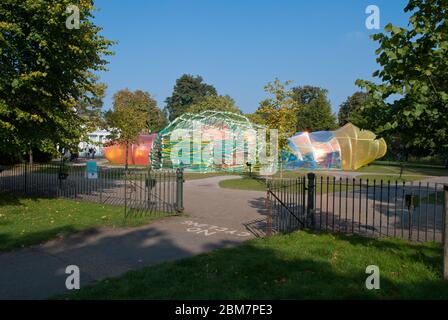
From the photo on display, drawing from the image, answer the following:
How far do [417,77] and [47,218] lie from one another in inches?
382

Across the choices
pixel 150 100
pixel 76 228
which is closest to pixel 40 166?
pixel 76 228

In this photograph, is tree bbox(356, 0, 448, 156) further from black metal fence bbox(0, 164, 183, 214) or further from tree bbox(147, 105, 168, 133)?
tree bbox(147, 105, 168, 133)

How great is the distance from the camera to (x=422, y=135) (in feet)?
19.5

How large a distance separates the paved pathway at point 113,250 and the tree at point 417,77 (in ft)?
14.0

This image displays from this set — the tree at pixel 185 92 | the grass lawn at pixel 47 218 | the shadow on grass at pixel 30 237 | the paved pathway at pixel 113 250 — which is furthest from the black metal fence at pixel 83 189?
the tree at pixel 185 92

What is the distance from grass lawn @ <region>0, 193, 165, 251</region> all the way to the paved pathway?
45 centimetres

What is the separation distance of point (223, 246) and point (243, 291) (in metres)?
3.01

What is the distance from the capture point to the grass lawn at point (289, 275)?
16.4 ft

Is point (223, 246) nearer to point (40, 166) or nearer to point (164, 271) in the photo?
point (164, 271)

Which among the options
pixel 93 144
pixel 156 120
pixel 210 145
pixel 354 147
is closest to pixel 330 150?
pixel 354 147

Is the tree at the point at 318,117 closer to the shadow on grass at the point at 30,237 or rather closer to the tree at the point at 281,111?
the tree at the point at 281,111

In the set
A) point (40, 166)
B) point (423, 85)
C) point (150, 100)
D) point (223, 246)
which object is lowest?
point (223, 246)

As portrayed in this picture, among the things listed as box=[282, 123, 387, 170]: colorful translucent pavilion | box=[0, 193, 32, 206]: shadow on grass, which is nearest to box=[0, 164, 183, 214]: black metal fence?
box=[0, 193, 32, 206]: shadow on grass

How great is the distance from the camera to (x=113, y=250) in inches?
303
